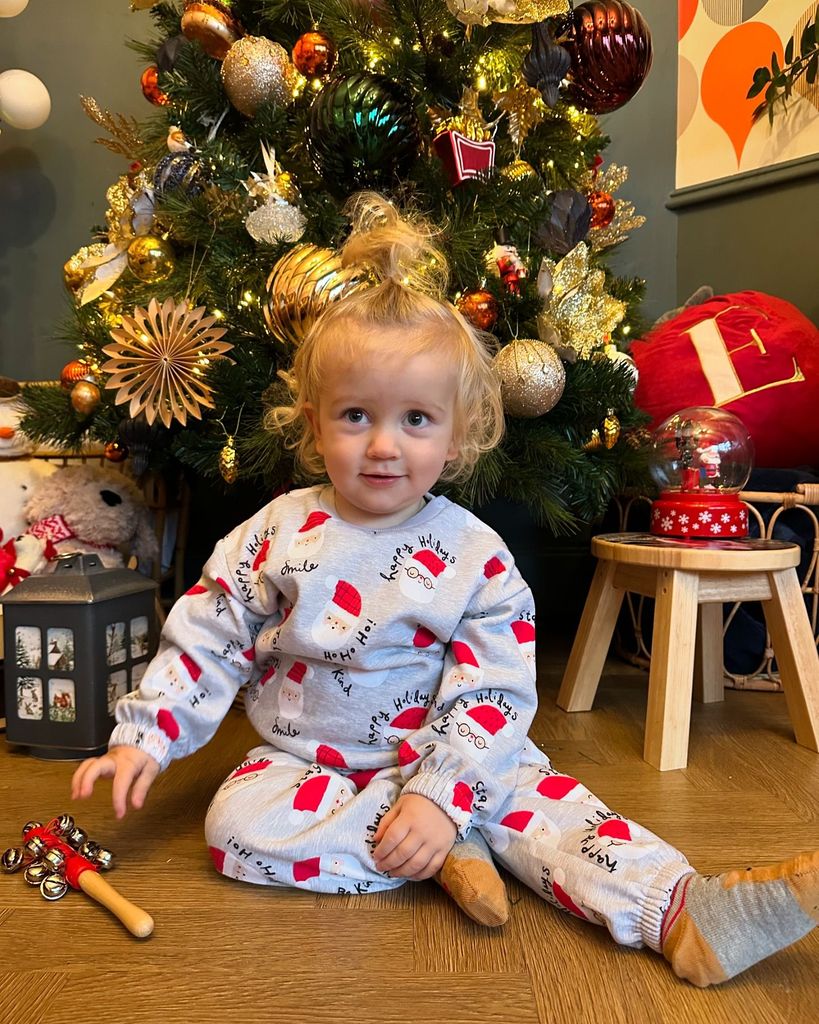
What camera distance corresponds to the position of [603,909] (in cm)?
62

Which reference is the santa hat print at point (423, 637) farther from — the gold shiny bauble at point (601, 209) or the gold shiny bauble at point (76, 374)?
the gold shiny bauble at point (601, 209)

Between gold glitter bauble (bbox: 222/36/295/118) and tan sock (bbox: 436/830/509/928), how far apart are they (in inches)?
37.9

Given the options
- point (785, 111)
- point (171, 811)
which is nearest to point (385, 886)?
point (171, 811)

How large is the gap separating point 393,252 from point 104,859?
64cm

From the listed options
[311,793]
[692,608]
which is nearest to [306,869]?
[311,793]

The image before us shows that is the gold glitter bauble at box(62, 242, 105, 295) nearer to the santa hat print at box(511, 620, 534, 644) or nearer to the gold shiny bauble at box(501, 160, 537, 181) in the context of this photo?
the gold shiny bauble at box(501, 160, 537, 181)

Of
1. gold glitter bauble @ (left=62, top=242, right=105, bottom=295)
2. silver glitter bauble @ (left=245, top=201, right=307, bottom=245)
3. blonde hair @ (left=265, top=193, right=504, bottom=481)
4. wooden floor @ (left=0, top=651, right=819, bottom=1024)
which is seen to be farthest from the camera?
gold glitter bauble @ (left=62, top=242, right=105, bottom=295)

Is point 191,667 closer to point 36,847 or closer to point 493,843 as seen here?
point 36,847

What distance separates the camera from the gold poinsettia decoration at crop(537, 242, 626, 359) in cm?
104

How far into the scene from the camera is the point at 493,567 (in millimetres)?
801

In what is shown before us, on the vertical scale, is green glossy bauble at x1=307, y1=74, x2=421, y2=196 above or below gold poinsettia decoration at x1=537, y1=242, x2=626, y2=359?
above

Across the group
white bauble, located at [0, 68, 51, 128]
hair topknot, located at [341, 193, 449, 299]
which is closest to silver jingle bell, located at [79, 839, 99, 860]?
hair topknot, located at [341, 193, 449, 299]

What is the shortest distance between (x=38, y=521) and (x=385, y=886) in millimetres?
848

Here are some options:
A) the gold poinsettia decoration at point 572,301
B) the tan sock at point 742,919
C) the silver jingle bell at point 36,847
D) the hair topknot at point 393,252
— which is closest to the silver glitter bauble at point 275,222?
the hair topknot at point 393,252
